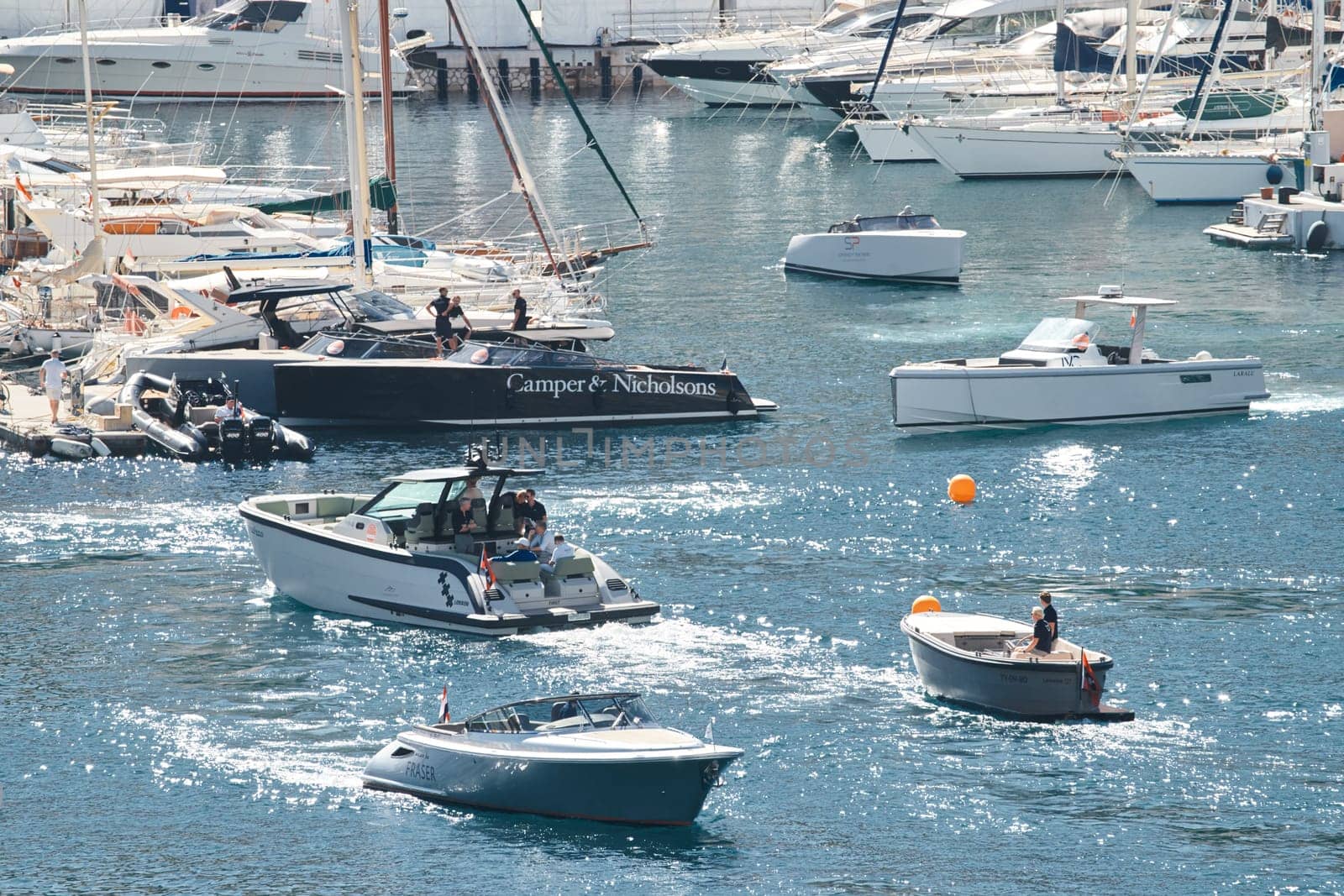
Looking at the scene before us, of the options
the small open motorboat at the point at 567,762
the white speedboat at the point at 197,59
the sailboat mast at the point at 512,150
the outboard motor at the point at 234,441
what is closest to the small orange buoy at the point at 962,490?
the small open motorboat at the point at 567,762

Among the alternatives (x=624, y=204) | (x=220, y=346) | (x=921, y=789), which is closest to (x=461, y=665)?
(x=921, y=789)

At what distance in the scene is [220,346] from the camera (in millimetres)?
52312

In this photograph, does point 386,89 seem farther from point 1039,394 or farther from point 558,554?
point 558,554

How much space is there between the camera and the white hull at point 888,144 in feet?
366

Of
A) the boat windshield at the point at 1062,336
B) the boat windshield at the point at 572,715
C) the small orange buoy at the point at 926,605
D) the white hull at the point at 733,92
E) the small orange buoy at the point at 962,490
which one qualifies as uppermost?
the white hull at the point at 733,92

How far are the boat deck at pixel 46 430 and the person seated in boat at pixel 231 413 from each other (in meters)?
A: 2.14

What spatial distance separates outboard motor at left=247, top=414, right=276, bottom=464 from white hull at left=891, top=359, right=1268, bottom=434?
1628cm

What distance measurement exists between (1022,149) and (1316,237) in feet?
88.9

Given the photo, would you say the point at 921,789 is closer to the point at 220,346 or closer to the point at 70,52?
the point at 220,346

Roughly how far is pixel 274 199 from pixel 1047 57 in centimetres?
6269

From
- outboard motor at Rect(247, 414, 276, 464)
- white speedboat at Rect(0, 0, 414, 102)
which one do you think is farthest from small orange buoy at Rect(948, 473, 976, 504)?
white speedboat at Rect(0, 0, 414, 102)

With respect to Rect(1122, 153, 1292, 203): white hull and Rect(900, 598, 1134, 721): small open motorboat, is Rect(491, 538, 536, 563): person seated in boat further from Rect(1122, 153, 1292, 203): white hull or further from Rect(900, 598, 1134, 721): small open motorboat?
Rect(1122, 153, 1292, 203): white hull

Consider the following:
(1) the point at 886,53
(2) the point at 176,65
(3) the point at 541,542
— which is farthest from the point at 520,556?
(2) the point at 176,65

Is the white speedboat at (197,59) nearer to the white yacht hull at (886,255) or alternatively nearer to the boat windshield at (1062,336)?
the white yacht hull at (886,255)
